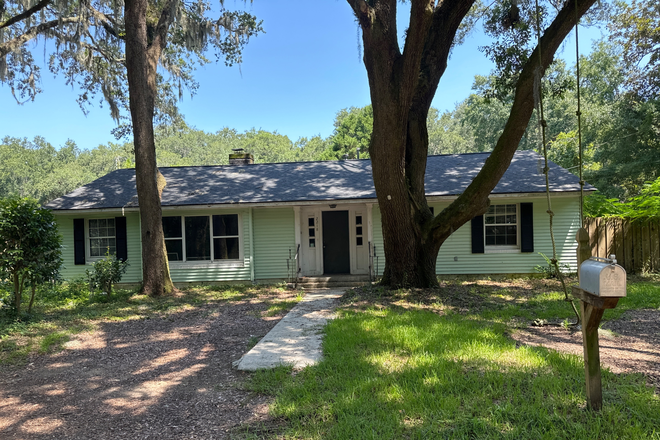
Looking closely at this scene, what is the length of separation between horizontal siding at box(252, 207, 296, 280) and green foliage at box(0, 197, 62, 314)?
527 centimetres

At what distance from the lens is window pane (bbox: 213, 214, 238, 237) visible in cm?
1164

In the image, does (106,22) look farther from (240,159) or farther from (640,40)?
Result: (640,40)

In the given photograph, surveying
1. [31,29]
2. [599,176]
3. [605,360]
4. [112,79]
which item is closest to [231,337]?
[605,360]

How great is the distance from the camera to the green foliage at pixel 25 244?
6.62 meters


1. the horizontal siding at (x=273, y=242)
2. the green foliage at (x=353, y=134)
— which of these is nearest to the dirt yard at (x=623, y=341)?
the horizontal siding at (x=273, y=242)

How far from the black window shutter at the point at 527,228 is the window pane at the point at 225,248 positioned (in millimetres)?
8109

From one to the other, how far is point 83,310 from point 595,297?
9012 millimetres

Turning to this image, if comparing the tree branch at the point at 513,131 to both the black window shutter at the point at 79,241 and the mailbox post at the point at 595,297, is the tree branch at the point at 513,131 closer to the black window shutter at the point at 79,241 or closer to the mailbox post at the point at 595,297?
the mailbox post at the point at 595,297

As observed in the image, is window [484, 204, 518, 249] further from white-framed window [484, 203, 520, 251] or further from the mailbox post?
the mailbox post

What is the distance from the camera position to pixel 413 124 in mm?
8477

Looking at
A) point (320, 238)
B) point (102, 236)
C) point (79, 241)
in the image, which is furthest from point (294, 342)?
point (79, 241)

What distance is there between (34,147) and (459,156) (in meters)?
71.3

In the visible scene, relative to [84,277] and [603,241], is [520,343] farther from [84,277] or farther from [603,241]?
[84,277]

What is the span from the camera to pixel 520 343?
4887 millimetres
